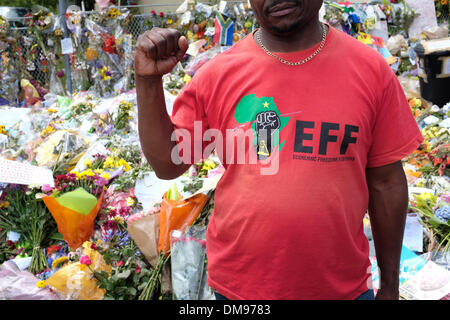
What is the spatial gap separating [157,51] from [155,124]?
221 mm

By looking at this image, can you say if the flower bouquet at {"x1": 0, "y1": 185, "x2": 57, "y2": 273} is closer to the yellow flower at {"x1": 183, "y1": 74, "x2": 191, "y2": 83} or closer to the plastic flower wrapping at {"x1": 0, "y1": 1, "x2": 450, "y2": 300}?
the plastic flower wrapping at {"x1": 0, "y1": 1, "x2": 450, "y2": 300}

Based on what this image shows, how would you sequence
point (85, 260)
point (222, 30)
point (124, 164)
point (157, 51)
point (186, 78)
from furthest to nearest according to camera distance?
point (222, 30) → point (186, 78) → point (124, 164) → point (85, 260) → point (157, 51)

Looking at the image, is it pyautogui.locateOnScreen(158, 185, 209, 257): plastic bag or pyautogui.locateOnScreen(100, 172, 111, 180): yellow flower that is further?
pyautogui.locateOnScreen(100, 172, 111, 180): yellow flower

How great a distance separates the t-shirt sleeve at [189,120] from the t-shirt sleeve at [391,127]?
0.57m

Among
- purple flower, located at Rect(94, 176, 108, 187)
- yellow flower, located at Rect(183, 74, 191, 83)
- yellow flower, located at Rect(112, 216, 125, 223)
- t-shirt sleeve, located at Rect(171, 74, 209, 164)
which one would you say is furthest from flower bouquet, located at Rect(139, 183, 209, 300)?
yellow flower, located at Rect(183, 74, 191, 83)

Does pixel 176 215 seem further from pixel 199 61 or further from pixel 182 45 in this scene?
pixel 199 61

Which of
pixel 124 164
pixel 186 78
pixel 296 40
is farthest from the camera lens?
pixel 186 78

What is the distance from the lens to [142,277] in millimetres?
2434

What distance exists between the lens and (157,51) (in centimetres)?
109

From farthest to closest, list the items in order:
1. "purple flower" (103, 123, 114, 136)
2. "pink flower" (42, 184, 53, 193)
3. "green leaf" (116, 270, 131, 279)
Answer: "purple flower" (103, 123, 114, 136) < "pink flower" (42, 184, 53, 193) < "green leaf" (116, 270, 131, 279)

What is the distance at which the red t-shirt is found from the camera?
1149 millimetres

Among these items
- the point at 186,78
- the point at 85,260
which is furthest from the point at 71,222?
the point at 186,78

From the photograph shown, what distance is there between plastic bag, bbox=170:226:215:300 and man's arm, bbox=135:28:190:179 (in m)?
1.13

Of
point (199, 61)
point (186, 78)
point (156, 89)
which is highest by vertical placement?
point (156, 89)
